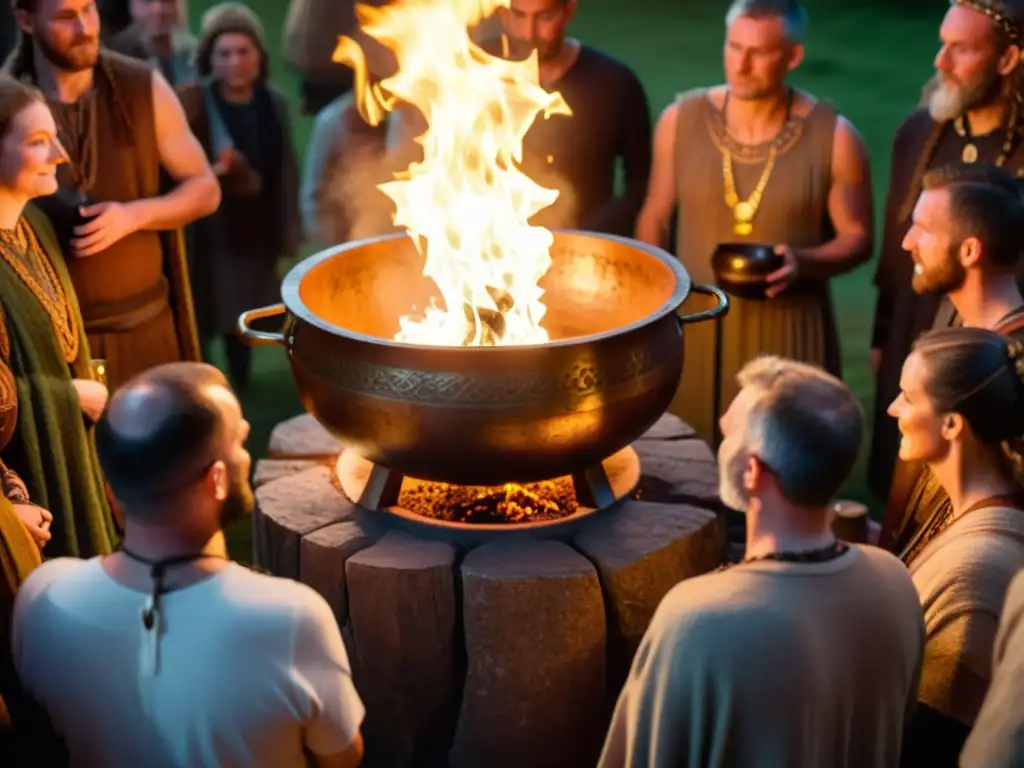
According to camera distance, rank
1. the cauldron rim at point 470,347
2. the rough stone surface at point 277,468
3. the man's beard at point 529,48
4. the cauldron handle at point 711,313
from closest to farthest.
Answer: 1. the cauldron rim at point 470,347
2. the cauldron handle at point 711,313
3. the rough stone surface at point 277,468
4. the man's beard at point 529,48

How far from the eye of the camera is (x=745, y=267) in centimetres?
408

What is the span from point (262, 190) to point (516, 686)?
10.6ft

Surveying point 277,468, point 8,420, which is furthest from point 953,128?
point 8,420

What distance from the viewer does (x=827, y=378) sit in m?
2.23

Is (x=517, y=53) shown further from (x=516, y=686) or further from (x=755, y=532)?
(x=755, y=532)

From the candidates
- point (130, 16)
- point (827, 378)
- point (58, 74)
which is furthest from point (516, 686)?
point (130, 16)

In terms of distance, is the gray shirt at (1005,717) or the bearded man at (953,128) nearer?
the gray shirt at (1005,717)

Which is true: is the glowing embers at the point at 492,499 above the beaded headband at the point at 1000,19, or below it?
below

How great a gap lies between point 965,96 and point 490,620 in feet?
7.75

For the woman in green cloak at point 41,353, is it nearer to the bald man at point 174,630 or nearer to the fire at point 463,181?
the fire at point 463,181

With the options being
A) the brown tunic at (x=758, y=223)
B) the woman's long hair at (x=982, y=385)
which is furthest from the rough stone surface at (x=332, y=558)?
the brown tunic at (x=758, y=223)

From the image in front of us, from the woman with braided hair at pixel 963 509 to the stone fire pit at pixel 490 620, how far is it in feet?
2.62

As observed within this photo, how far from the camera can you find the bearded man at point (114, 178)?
385cm

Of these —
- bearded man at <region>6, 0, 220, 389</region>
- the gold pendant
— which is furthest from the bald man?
the gold pendant
